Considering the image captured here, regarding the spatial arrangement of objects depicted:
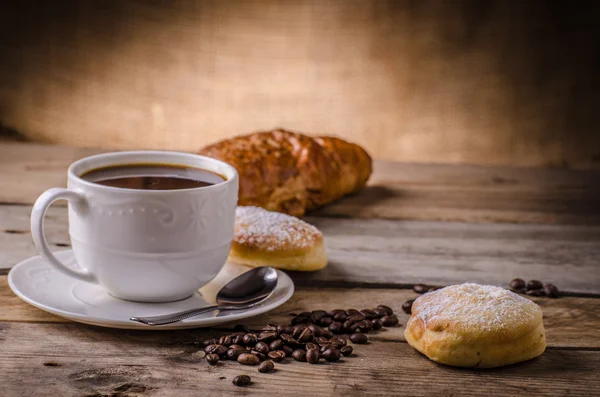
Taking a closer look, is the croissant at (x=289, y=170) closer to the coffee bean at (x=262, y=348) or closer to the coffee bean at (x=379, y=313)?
the coffee bean at (x=379, y=313)

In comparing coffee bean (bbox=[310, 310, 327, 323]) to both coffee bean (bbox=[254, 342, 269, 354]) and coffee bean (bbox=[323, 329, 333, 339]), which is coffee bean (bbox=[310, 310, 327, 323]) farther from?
coffee bean (bbox=[254, 342, 269, 354])

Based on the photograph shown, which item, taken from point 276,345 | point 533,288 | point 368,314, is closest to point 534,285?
point 533,288

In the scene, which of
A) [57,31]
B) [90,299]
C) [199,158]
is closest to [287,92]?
[57,31]

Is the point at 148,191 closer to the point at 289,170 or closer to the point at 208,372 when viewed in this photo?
the point at 208,372

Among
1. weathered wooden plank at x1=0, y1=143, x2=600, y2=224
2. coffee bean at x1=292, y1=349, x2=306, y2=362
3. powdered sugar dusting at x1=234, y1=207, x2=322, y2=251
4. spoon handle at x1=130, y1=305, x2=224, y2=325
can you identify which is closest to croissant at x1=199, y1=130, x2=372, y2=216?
weathered wooden plank at x1=0, y1=143, x2=600, y2=224

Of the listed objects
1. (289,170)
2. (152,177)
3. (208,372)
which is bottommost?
Result: (208,372)
